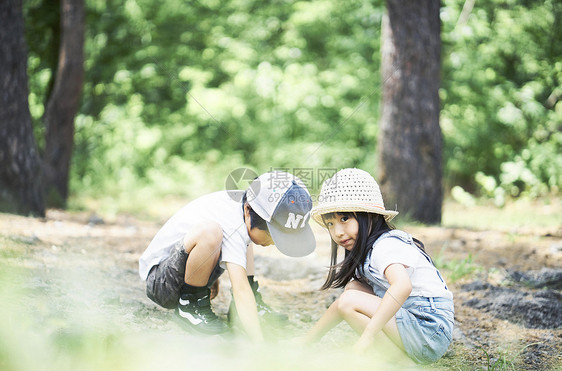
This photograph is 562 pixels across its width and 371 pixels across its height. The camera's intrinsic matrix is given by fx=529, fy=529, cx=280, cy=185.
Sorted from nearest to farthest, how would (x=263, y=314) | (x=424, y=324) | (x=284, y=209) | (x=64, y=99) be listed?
1. (x=424, y=324)
2. (x=284, y=209)
3. (x=263, y=314)
4. (x=64, y=99)

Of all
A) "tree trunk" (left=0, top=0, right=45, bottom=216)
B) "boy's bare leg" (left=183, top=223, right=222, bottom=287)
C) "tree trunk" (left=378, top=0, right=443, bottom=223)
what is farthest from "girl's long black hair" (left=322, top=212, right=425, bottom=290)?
"tree trunk" (left=0, top=0, right=45, bottom=216)

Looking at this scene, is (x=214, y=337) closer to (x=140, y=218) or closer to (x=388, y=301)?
(x=388, y=301)

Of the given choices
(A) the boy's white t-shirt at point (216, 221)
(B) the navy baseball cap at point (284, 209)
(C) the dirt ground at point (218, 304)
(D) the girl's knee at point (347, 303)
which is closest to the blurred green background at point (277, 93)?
(C) the dirt ground at point (218, 304)

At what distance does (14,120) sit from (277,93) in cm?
454

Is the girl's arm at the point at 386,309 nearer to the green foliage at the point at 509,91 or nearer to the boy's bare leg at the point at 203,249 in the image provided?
the boy's bare leg at the point at 203,249

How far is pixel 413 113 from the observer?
17.5ft

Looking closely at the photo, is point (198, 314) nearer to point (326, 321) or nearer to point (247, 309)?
point (247, 309)

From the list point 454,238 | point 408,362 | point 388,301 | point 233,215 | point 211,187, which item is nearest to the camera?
point 388,301

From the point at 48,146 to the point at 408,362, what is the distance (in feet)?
18.7

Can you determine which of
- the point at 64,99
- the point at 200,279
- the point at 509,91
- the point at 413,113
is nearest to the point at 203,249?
the point at 200,279

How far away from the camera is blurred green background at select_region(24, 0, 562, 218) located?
305 inches

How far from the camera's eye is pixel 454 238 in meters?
4.62

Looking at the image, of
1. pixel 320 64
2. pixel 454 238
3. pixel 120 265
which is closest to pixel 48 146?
pixel 120 265

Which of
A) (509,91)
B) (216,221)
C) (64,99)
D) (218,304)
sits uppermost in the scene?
(509,91)
